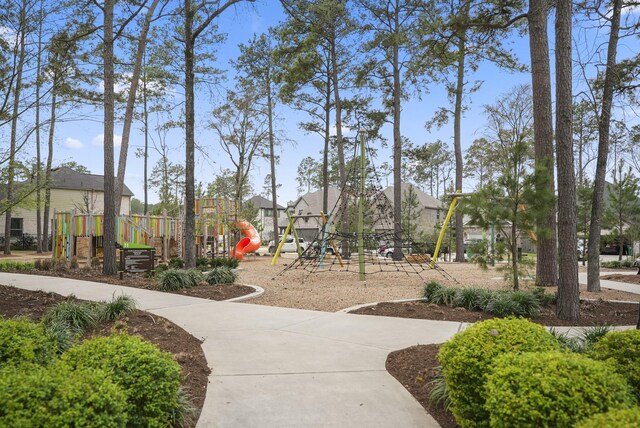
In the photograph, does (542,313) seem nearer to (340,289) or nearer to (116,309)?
(340,289)

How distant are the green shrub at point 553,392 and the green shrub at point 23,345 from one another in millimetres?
3018

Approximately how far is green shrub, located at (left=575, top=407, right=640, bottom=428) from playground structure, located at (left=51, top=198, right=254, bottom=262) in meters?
13.5

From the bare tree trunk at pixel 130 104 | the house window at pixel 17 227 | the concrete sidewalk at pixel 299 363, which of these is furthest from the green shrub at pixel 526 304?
the house window at pixel 17 227

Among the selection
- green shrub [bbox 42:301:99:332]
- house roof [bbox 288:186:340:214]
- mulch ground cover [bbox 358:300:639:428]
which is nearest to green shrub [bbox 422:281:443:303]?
mulch ground cover [bbox 358:300:639:428]

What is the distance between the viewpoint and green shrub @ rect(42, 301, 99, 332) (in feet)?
18.1

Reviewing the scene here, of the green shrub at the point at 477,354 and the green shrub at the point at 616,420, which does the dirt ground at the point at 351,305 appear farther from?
the green shrub at the point at 616,420

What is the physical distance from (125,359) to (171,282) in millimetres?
7070

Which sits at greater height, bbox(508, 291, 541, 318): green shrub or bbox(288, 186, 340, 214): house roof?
bbox(288, 186, 340, 214): house roof

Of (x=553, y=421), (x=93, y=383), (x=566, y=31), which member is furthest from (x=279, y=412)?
(x=566, y=31)

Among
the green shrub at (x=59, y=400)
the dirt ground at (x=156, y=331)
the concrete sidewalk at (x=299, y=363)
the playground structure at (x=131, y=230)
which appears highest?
the playground structure at (x=131, y=230)

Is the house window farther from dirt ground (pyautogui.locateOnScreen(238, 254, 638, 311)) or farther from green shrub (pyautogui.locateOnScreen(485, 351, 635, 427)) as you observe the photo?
green shrub (pyautogui.locateOnScreen(485, 351, 635, 427))

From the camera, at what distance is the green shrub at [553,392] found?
7.42ft

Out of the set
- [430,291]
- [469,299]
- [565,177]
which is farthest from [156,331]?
[565,177]

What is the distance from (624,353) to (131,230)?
15.9m
